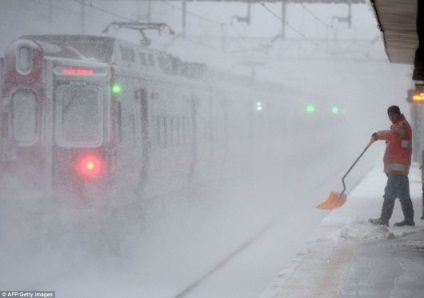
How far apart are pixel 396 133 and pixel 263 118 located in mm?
14583

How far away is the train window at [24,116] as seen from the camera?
38.3 ft

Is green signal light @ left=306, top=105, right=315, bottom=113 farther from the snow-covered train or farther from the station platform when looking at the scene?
the station platform

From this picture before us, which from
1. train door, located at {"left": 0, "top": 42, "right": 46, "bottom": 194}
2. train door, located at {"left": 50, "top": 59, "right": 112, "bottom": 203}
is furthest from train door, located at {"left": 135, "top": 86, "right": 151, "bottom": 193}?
train door, located at {"left": 0, "top": 42, "right": 46, "bottom": 194}

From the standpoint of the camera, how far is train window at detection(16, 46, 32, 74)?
1180 cm

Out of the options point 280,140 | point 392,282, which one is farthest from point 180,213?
point 280,140

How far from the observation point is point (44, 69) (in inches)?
463

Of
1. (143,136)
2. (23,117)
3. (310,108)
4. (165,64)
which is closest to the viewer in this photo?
(23,117)

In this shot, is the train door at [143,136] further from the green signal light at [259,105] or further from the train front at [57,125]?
the green signal light at [259,105]

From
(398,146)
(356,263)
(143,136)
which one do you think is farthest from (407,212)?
(143,136)

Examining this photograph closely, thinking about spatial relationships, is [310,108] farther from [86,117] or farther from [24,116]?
[24,116]

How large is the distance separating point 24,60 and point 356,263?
18.5 feet

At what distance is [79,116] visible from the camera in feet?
38.4

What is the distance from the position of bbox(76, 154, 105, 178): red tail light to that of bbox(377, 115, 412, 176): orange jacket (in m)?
3.89

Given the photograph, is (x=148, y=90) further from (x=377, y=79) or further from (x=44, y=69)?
(x=377, y=79)
